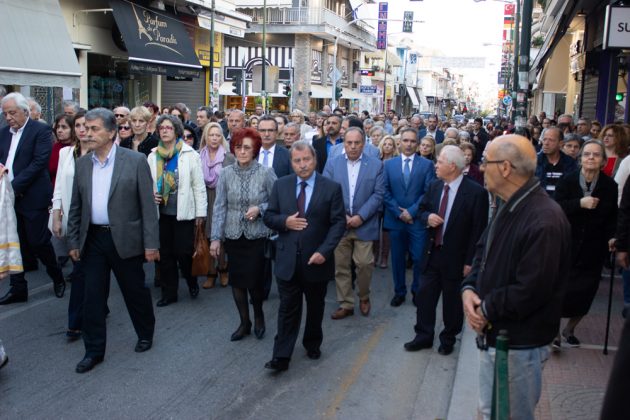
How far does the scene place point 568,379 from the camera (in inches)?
228

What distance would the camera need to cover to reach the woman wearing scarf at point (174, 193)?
7.68m

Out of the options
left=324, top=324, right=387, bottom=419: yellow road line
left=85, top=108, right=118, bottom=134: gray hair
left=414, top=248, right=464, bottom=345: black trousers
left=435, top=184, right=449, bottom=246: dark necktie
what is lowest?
left=324, top=324, right=387, bottom=419: yellow road line

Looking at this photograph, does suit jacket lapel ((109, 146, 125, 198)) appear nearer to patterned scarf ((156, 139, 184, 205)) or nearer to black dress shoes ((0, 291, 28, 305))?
patterned scarf ((156, 139, 184, 205))

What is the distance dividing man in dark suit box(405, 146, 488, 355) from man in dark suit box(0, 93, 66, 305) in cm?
425

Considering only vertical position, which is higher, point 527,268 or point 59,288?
point 527,268

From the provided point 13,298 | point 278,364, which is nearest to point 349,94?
point 13,298

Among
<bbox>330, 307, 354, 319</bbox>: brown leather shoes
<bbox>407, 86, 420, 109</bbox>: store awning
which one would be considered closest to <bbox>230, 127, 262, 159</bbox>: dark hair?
<bbox>330, 307, 354, 319</bbox>: brown leather shoes

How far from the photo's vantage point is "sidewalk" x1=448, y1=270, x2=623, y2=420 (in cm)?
516

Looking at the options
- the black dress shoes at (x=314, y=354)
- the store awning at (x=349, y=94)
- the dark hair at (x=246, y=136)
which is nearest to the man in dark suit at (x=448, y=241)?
the black dress shoes at (x=314, y=354)

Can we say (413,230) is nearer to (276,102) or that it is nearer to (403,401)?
(403,401)

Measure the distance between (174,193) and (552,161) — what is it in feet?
15.0

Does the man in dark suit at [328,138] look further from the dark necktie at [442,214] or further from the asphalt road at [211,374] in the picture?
the dark necktie at [442,214]

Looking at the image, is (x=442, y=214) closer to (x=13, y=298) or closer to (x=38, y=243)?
(x=38, y=243)

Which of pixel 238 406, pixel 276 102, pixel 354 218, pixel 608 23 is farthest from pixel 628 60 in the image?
pixel 276 102
